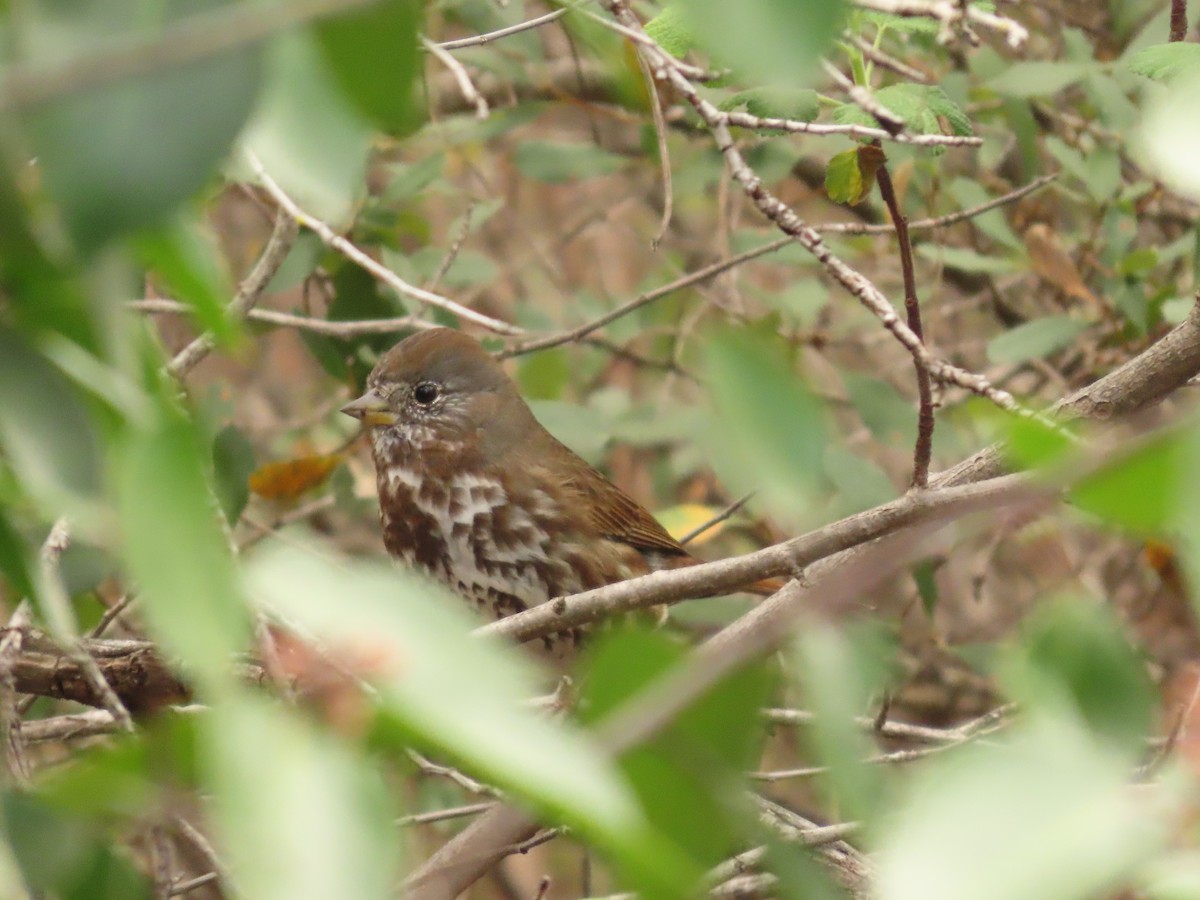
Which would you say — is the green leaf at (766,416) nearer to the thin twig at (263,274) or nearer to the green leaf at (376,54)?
the green leaf at (376,54)

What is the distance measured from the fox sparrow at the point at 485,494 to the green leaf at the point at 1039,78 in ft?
4.80

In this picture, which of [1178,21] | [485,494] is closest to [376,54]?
[1178,21]

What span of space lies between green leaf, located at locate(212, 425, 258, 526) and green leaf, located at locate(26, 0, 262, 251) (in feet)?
7.20

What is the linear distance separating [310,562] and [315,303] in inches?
186

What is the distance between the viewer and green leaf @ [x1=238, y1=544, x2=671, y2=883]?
0.60 meters

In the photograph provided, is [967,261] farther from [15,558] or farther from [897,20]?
[15,558]

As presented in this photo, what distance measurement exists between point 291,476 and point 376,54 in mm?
2821

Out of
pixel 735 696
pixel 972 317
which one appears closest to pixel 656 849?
pixel 735 696

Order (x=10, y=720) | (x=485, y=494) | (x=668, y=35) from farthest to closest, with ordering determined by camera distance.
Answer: (x=485, y=494) < (x=668, y=35) < (x=10, y=720)

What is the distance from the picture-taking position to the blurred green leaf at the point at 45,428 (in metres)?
0.77

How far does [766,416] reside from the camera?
782mm

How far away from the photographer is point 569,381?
4.80 metres

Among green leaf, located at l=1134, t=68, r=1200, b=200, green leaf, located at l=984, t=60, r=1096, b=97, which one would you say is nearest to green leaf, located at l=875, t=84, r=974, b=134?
green leaf, located at l=984, t=60, r=1096, b=97

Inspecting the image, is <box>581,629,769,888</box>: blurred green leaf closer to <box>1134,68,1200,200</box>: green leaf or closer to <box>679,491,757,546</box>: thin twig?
<box>1134,68,1200,200</box>: green leaf
